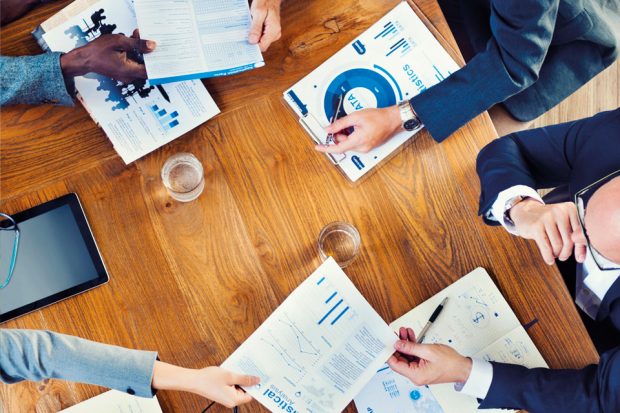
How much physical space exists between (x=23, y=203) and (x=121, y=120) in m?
0.25

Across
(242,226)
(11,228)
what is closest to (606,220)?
(242,226)

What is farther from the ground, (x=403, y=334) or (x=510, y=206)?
(x=510, y=206)

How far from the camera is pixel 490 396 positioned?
1021 millimetres

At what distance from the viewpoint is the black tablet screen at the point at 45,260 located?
1015 millimetres

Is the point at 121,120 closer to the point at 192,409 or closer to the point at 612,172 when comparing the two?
the point at 192,409

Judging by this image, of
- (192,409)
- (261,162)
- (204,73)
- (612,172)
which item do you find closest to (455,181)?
(612,172)

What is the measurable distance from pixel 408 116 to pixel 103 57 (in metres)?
0.61

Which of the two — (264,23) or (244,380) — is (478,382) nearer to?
(244,380)

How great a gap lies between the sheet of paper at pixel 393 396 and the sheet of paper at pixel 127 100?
62 centimetres

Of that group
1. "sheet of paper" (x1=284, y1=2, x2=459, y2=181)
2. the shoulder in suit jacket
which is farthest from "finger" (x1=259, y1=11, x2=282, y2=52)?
the shoulder in suit jacket

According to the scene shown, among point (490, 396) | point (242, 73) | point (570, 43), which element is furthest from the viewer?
point (570, 43)

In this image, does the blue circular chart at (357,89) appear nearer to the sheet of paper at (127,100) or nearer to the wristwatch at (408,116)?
the wristwatch at (408,116)

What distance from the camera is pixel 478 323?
1.08 m

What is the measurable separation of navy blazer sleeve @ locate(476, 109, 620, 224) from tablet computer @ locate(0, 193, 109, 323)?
30.4 inches
